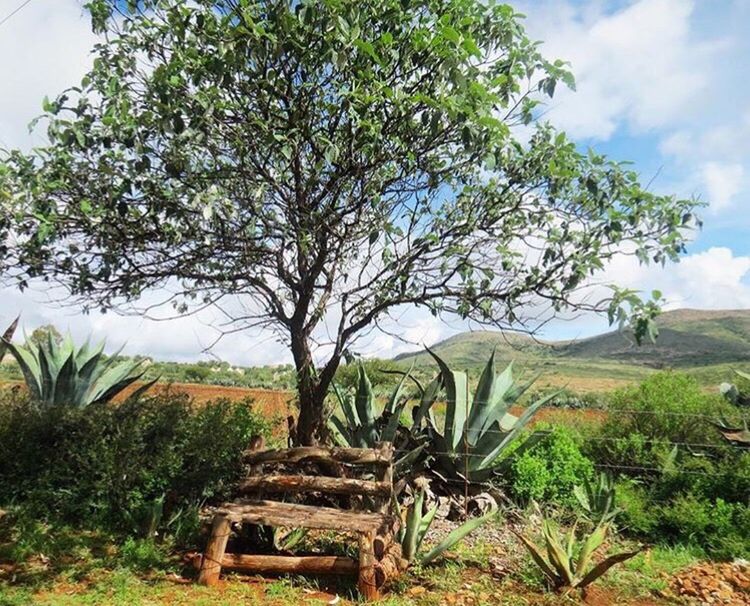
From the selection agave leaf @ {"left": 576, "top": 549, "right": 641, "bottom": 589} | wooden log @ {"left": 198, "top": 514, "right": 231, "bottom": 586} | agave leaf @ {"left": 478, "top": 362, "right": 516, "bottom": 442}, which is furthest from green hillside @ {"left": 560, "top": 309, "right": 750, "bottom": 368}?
wooden log @ {"left": 198, "top": 514, "right": 231, "bottom": 586}

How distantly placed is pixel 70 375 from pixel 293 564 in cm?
493

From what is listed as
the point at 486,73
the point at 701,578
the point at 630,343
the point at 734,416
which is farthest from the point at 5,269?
the point at 734,416

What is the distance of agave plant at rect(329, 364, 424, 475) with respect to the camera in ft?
22.1

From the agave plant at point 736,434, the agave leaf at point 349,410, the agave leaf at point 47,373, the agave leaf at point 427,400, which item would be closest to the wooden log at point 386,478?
the agave leaf at point 427,400

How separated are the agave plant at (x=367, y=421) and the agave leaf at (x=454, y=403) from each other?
0.39m

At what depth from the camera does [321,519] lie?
4.57 metres

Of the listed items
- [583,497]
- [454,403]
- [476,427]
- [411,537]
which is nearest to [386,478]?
[411,537]

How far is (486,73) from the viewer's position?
4.65m

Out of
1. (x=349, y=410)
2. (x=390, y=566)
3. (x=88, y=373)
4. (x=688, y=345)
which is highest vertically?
(x=688, y=345)

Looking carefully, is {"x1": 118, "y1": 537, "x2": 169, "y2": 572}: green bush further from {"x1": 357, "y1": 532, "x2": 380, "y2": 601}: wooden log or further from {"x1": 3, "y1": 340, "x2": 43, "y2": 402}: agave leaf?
{"x1": 3, "y1": 340, "x2": 43, "y2": 402}: agave leaf

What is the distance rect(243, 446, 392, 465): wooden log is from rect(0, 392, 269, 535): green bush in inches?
41.7

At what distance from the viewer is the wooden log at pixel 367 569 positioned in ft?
14.1

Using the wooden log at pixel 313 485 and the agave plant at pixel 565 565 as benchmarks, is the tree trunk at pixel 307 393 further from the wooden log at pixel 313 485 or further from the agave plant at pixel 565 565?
the agave plant at pixel 565 565

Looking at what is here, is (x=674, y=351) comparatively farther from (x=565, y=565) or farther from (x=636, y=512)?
(x=565, y=565)
